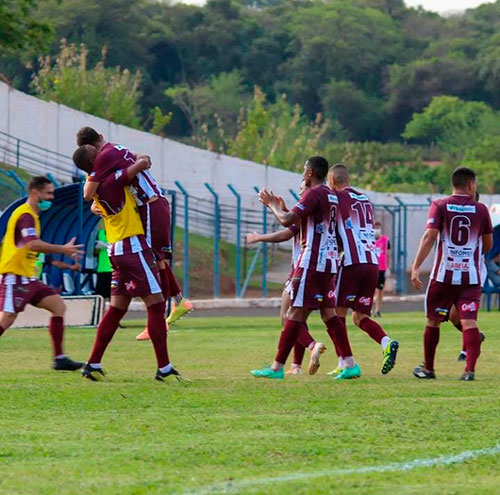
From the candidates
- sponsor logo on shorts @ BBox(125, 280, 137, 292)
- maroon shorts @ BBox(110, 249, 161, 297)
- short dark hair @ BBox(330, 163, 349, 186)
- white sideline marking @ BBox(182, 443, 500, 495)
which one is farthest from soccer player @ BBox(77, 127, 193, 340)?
white sideline marking @ BBox(182, 443, 500, 495)

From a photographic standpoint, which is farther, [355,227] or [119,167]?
[355,227]

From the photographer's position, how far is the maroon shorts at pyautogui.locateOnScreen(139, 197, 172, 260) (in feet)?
40.7

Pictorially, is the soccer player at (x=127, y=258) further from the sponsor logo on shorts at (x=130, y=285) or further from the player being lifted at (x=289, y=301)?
the player being lifted at (x=289, y=301)

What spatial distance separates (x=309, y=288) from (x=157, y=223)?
1.37 meters

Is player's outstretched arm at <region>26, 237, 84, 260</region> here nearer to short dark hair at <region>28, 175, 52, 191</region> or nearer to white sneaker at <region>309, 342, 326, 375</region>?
short dark hair at <region>28, 175, 52, 191</region>

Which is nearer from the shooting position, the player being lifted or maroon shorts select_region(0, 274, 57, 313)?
the player being lifted

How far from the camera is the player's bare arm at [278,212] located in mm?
12430

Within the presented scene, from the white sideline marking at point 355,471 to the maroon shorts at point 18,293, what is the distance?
5.94 metres

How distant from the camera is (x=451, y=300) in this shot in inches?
516

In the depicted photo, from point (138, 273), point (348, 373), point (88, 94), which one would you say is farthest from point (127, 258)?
point (88, 94)

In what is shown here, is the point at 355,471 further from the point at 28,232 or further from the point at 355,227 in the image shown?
→ the point at 28,232

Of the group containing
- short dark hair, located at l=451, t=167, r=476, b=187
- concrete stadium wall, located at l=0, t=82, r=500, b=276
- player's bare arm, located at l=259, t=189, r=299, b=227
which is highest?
concrete stadium wall, located at l=0, t=82, r=500, b=276

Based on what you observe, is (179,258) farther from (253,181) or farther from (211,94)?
(211,94)

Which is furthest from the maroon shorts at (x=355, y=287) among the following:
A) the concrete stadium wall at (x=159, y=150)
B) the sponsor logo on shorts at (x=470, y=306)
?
the concrete stadium wall at (x=159, y=150)
